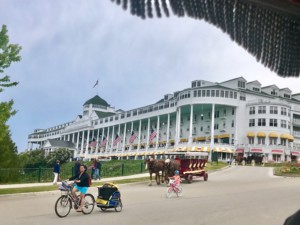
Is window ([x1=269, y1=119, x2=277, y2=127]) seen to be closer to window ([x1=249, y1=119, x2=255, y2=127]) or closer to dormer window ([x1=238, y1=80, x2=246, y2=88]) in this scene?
window ([x1=249, y1=119, x2=255, y2=127])

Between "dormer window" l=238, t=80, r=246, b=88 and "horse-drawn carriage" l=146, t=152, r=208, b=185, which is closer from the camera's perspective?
"horse-drawn carriage" l=146, t=152, r=208, b=185

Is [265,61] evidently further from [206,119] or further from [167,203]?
[206,119]

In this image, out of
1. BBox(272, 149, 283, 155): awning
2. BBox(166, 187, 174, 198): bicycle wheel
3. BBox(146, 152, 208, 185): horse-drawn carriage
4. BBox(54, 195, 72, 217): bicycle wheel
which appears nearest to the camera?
BBox(54, 195, 72, 217): bicycle wheel

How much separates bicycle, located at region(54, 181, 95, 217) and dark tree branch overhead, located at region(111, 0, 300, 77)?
9806 millimetres

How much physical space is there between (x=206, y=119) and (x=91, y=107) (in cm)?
4479

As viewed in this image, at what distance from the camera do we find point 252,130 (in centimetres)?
6631

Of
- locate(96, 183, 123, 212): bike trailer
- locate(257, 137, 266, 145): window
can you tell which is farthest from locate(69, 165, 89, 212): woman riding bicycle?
locate(257, 137, 266, 145): window

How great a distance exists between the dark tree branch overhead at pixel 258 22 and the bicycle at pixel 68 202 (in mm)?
9806

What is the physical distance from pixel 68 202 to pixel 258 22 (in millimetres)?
10306

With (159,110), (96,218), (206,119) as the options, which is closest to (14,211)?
(96,218)

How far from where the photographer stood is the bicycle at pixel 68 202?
11.0 metres

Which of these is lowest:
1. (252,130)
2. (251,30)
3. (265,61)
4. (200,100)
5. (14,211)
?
(14,211)

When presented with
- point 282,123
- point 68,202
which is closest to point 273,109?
point 282,123

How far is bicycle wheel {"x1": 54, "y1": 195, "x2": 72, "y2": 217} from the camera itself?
10919mm
